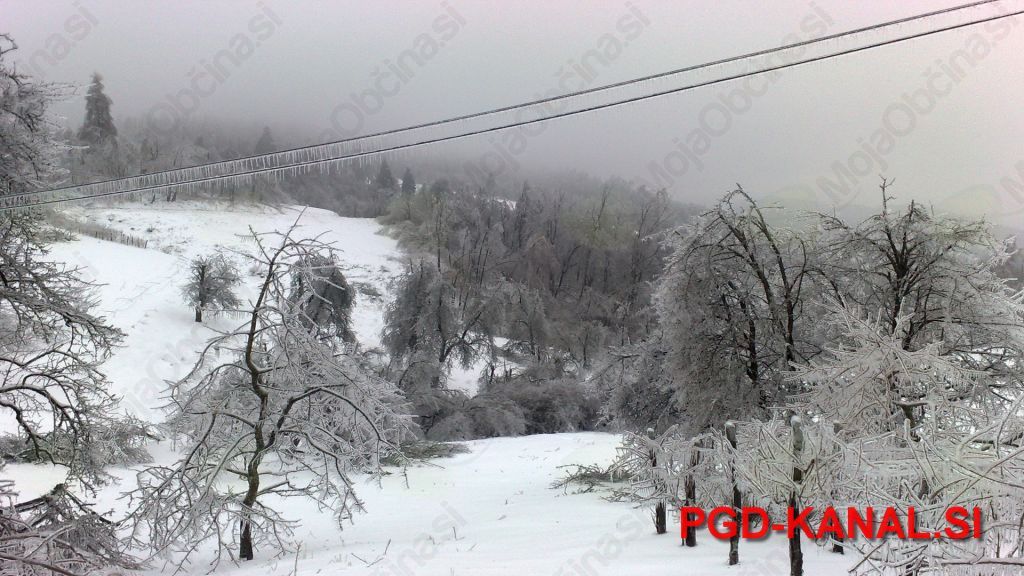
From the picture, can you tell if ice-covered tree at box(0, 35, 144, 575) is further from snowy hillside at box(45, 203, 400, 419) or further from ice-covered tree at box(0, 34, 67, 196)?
snowy hillside at box(45, 203, 400, 419)

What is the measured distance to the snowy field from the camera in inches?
277

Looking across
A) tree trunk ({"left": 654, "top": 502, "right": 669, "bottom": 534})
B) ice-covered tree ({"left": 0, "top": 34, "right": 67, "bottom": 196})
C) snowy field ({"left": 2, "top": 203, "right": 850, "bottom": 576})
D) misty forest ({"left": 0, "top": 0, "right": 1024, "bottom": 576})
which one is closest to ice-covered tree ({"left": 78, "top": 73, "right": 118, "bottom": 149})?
snowy field ({"left": 2, "top": 203, "right": 850, "bottom": 576})

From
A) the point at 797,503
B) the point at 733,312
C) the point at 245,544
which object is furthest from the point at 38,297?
the point at 733,312

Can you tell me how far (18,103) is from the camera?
7.91m

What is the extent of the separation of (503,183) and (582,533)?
195ft

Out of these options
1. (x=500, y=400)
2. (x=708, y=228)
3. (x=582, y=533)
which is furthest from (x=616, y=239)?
(x=582, y=533)

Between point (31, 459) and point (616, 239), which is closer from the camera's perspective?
point (31, 459)

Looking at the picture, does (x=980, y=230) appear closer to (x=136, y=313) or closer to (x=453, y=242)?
(x=136, y=313)

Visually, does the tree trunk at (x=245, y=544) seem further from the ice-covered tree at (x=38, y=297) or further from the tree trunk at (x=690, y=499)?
the tree trunk at (x=690, y=499)

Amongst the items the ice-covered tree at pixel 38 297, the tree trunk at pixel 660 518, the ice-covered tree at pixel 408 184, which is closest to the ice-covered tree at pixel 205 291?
the ice-covered tree at pixel 38 297

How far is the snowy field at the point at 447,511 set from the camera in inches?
277

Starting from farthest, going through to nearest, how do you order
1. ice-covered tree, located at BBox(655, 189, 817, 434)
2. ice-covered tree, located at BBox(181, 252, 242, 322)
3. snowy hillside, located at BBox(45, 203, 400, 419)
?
ice-covered tree, located at BBox(181, 252, 242, 322)
snowy hillside, located at BBox(45, 203, 400, 419)
ice-covered tree, located at BBox(655, 189, 817, 434)

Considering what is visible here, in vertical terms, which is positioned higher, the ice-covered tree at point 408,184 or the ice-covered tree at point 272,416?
the ice-covered tree at point 408,184

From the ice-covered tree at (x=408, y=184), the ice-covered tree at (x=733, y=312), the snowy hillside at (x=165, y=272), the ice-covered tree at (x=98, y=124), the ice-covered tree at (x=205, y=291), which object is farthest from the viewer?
the ice-covered tree at (x=408, y=184)
